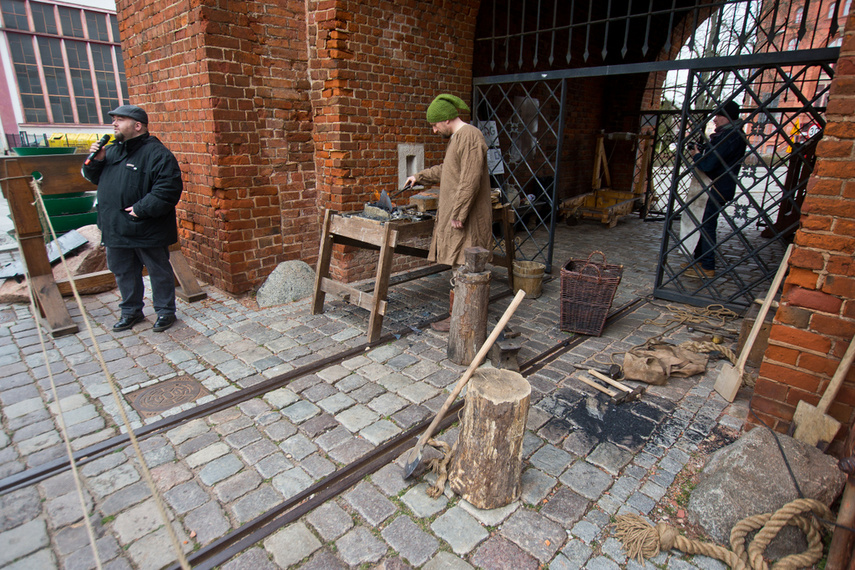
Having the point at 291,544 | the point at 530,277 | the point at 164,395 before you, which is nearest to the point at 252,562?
the point at 291,544

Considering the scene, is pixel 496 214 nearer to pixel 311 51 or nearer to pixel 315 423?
pixel 311 51

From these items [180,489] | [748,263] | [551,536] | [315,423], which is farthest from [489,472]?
[748,263]

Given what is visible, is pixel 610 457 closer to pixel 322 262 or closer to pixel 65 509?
pixel 65 509

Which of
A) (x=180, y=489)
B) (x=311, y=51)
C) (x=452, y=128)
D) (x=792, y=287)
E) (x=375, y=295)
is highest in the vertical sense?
(x=311, y=51)

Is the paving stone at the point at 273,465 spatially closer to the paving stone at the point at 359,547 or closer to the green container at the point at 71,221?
the paving stone at the point at 359,547

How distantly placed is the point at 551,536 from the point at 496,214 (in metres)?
3.79

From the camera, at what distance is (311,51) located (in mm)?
5629

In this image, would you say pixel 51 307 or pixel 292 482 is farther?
pixel 51 307

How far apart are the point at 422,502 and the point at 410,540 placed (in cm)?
26

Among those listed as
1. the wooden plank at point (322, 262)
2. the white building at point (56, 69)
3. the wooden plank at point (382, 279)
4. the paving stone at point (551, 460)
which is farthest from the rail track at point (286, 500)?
the white building at point (56, 69)

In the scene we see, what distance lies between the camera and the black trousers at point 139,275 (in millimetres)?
4781

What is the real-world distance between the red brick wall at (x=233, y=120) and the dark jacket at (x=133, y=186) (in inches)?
29.4

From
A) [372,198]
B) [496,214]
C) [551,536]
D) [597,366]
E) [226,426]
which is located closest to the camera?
[551,536]

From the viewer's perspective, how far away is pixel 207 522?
2541mm
